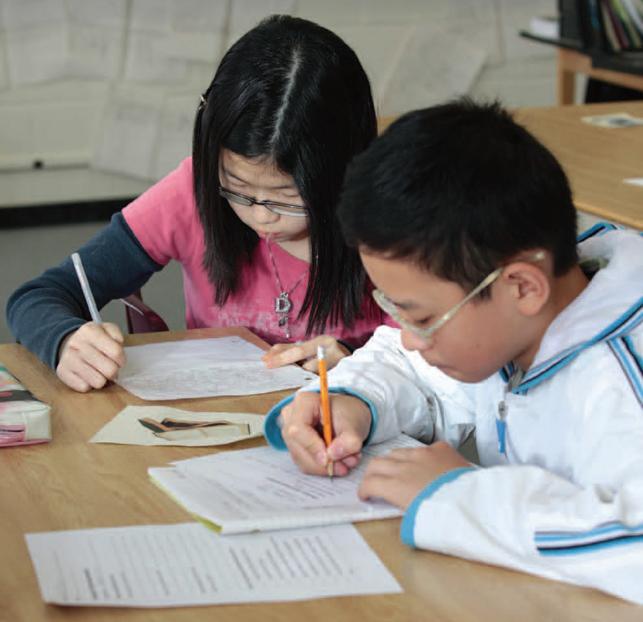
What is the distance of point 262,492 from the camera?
1159 millimetres

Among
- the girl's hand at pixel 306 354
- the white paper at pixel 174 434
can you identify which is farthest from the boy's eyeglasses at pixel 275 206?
the white paper at pixel 174 434

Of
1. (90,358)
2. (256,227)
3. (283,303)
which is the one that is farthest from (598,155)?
(90,358)

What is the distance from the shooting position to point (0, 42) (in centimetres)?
444

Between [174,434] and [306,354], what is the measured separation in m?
0.31

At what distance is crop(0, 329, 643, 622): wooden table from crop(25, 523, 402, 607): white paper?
0.04 feet

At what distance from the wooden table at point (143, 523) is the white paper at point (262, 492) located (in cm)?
2

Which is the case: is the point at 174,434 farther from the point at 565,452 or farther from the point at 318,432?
the point at 565,452

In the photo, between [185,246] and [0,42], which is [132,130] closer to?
[0,42]

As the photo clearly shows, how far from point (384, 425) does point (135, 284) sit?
0.70 m

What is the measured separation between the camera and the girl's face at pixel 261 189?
1.57 m

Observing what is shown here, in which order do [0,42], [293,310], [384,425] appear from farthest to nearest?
[0,42]
[293,310]
[384,425]

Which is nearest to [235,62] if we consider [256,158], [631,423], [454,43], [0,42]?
[256,158]

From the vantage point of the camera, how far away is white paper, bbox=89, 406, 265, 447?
1326mm

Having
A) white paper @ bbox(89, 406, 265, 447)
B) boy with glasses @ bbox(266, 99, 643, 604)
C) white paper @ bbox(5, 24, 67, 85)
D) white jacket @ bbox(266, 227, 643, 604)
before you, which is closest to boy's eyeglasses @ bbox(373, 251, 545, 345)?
boy with glasses @ bbox(266, 99, 643, 604)
